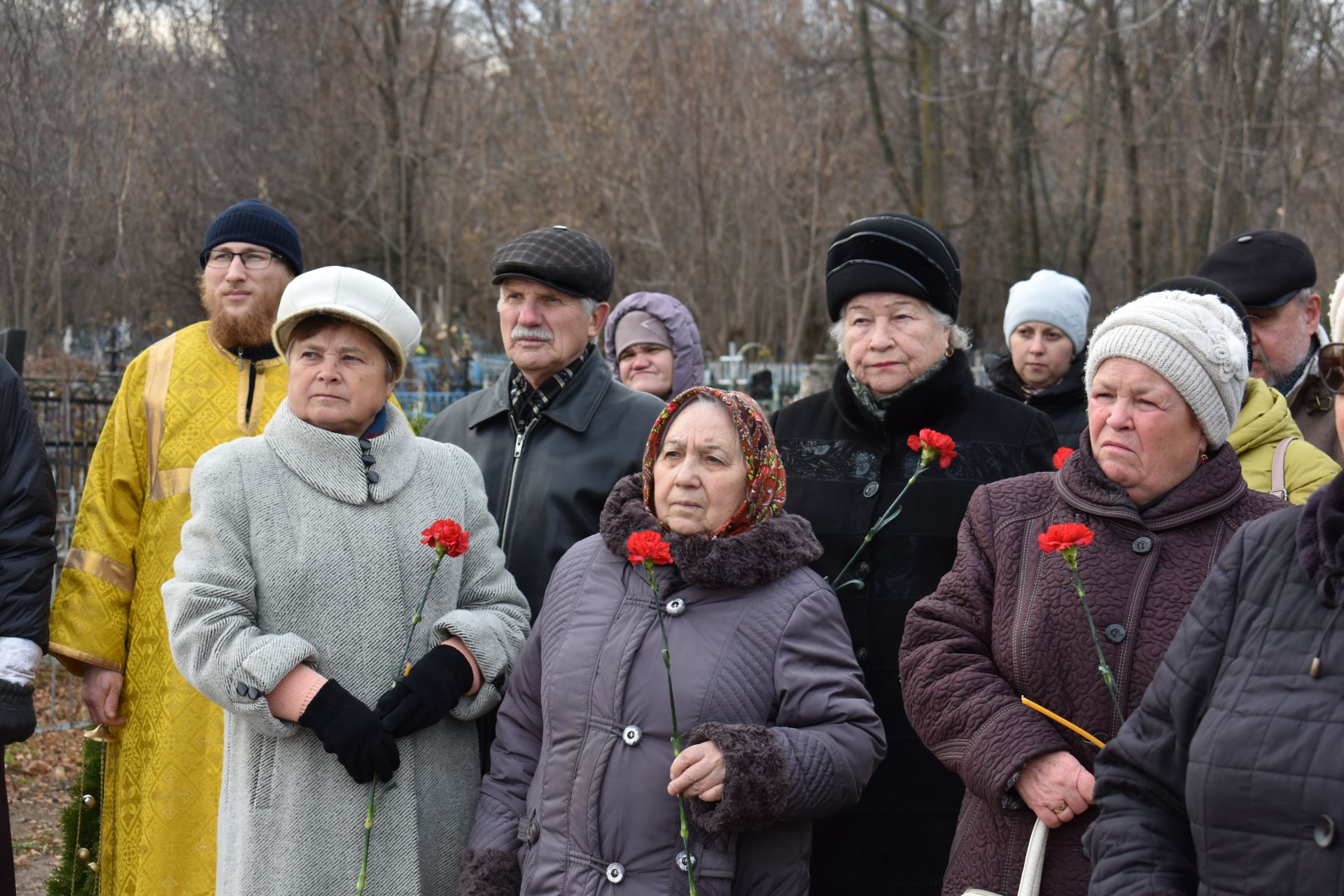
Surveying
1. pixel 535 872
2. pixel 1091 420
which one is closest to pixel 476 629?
pixel 535 872

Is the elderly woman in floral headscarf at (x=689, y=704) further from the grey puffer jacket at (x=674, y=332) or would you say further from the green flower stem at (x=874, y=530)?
the grey puffer jacket at (x=674, y=332)

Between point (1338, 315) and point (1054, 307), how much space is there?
9.51 feet

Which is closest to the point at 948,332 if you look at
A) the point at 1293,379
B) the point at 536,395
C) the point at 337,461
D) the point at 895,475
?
the point at 895,475

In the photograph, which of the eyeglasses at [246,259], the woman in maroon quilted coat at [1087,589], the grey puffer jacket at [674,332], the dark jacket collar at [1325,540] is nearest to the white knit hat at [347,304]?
the eyeglasses at [246,259]

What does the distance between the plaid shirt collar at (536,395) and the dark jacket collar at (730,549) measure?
91 centimetres

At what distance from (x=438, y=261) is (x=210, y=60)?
5.50 metres

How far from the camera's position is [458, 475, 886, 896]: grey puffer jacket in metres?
2.48

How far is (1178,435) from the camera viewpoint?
2.46 metres

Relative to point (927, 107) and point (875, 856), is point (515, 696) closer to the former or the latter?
point (875, 856)

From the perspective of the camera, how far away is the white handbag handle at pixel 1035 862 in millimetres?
2287

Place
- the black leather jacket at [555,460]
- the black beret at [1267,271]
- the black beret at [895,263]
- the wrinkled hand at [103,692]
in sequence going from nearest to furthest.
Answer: the black beret at [895,263] → the black leather jacket at [555,460] → the wrinkled hand at [103,692] → the black beret at [1267,271]

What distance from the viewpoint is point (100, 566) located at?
12.0 ft

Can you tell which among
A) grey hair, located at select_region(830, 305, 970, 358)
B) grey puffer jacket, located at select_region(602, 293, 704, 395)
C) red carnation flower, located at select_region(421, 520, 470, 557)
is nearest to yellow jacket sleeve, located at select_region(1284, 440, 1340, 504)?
grey hair, located at select_region(830, 305, 970, 358)

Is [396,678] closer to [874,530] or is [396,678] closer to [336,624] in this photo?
[336,624]
